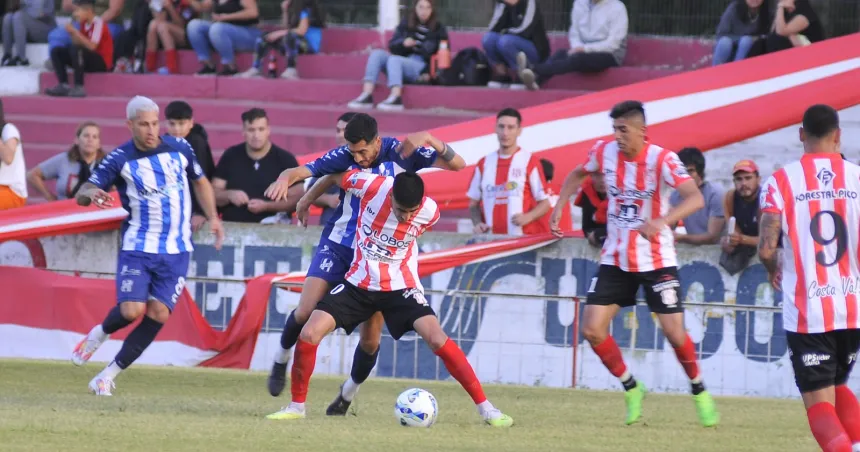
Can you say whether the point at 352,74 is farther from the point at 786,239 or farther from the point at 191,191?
the point at 786,239

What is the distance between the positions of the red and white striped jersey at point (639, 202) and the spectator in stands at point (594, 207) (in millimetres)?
1964

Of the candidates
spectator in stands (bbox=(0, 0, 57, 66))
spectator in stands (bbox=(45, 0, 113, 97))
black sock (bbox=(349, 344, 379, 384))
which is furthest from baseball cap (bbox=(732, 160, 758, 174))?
spectator in stands (bbox=(0, 0, 57, 66))

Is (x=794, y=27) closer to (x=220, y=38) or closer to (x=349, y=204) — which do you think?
(x=220, y=38)

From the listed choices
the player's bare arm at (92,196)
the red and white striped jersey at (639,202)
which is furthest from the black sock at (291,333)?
the red and white striped jersey at (639,202)

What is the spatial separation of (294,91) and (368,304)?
27.8ft

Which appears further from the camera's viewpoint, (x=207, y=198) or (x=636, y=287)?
(x=207, y=198)

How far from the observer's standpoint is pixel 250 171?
11.4m

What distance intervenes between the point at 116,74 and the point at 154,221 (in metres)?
7.64

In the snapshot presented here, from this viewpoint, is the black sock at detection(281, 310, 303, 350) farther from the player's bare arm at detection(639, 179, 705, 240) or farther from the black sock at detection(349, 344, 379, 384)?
the player's bare arm at detection(639, 179, 705, 240)

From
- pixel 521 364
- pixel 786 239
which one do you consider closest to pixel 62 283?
pixel 521 364

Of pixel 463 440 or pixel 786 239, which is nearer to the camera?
pixel 786 239

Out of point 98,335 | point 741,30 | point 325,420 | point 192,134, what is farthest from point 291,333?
point 741,30

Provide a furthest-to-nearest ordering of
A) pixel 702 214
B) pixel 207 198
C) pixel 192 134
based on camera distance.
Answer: pixel 192 134
pixel 702 214
pixel 207 198

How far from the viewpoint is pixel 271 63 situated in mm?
15758
